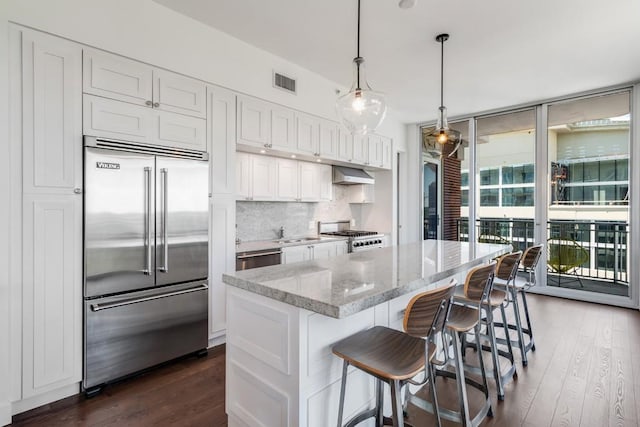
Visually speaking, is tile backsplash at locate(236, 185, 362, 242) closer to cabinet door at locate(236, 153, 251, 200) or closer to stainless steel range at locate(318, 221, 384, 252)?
stainless steel range at locate(318, 221, 384, 252)

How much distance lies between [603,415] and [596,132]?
4183 mm

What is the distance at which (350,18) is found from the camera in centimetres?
290

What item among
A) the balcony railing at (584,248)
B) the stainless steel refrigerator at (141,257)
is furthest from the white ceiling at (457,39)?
the balcony railing at (584,248)

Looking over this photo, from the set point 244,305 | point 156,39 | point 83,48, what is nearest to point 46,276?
point 244,305

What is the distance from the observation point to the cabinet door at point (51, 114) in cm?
212

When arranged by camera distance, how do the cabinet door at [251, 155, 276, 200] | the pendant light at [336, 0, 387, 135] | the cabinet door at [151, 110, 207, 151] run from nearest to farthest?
the pendant light at [336, 0, 387, 135]
the cabinet door at [151, 110, 207, 151]
the cabinet door at [251, 155, 276, 200]

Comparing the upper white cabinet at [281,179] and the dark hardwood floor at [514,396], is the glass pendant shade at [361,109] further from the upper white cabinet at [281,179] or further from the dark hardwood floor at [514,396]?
the dark hardwood floor at [514,396]

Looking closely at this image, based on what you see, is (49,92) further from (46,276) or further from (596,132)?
(596,132)

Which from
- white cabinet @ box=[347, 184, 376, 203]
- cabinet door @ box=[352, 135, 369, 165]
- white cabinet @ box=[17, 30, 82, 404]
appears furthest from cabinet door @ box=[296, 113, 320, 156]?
white cabinet @ box=[17, 30, 82, 404]

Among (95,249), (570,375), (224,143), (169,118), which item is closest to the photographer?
(95,249)

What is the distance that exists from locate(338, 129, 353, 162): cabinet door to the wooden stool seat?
325cm

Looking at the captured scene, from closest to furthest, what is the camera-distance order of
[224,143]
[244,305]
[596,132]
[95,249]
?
[244,305], [95,249], [224,143], [596,132]

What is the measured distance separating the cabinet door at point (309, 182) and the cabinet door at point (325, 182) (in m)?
0.05

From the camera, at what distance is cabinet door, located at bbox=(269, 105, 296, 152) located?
371 cm
